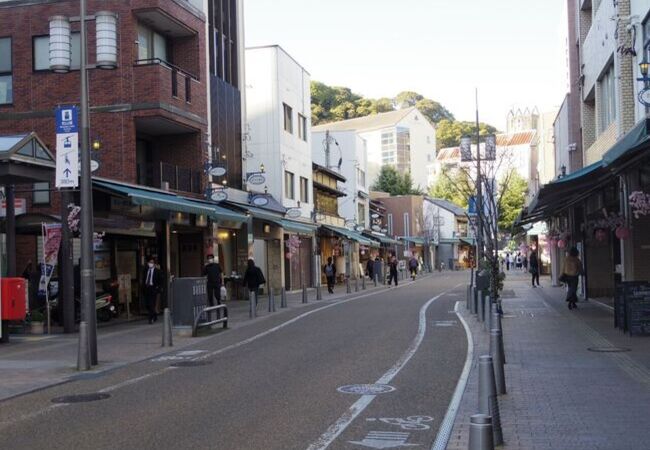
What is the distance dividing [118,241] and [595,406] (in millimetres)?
17379

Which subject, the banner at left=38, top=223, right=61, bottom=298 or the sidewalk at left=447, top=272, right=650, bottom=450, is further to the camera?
the banner at left=38, top=223, right=61, bottom=298

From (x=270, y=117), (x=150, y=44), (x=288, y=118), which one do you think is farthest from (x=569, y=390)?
(x=288, y=118)

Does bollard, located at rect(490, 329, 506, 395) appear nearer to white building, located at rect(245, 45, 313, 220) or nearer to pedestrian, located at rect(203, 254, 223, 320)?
pedestrian, located at rect(203, 254, 223, 320)

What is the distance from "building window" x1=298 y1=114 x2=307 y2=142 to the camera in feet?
137

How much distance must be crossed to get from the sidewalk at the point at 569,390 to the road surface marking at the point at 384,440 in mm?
476

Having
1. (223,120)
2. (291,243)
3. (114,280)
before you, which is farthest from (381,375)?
(291,243)

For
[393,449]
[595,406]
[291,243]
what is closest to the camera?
[393,449]

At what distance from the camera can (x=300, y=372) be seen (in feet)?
38.6

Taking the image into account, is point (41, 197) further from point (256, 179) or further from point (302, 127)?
point (302, 127)

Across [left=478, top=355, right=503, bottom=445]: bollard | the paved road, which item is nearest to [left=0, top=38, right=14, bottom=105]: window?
the paved road

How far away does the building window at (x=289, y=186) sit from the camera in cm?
3872

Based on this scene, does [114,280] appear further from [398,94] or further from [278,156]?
[398,94]

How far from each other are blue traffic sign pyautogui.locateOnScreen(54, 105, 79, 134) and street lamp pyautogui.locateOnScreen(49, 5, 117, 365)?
7.3 inches

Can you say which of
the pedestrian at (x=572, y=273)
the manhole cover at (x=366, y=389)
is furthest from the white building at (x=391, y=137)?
the manhole cover at (x=366, y=389)
